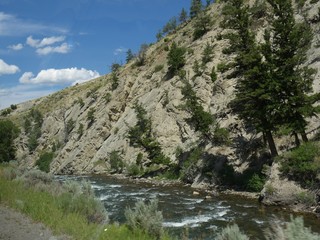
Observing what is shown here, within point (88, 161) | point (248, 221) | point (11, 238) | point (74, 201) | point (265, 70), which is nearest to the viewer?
point (11, 238)

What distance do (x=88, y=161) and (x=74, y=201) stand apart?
5716 cm

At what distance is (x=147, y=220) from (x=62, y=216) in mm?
3316

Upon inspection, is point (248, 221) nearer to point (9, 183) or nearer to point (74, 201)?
point (74, 201)

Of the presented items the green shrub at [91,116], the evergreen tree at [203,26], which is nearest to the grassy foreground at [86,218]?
the evergreen tree at [203,26]

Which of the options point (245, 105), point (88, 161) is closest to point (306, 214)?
point (245, 105)

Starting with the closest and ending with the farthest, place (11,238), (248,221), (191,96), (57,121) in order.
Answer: (11,238)
(248,221)
(191,96)
(57,121)

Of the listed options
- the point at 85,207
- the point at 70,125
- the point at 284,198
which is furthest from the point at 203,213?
the point at 70,125

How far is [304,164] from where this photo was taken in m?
24.6

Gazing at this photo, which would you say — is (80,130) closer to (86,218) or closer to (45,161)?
(45,161)

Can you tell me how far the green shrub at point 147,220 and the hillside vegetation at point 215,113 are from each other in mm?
14323

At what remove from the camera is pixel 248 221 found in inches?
833

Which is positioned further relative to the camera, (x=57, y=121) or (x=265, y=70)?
(x=57, y=121)

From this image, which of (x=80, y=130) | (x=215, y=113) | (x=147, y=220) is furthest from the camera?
(x=80, y=130)

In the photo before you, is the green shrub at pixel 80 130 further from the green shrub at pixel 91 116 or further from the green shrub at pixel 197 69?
the green shrub at pixel 197 69
